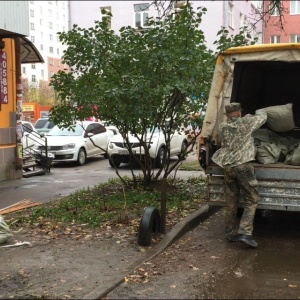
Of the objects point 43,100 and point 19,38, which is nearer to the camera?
point 19,38

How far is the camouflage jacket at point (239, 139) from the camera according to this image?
5.93 metres

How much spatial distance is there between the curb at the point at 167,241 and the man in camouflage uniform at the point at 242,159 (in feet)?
2.98

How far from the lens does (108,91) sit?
769 cm

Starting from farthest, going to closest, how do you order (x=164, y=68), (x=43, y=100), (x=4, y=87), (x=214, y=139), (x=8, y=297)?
(x=43, y=100)
(x=4, y=87)
(x=164, y=68)
(x=214, y=139)
(x=8, y=297)

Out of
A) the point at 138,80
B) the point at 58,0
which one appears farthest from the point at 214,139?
the point at 58,0

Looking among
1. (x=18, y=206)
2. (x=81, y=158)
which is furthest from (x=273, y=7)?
(x=81, y=158)

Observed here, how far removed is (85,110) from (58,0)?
327 ft

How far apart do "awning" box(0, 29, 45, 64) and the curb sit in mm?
6688

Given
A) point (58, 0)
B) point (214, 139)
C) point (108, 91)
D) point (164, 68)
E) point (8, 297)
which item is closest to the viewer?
point (8, 297)

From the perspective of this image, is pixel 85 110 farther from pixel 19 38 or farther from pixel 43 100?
pixel 43 100

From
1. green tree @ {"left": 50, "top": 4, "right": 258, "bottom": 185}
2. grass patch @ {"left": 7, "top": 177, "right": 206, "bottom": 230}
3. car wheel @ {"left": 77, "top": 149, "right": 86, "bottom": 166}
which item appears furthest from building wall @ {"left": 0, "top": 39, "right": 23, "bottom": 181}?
car wheel @ {"left": 77, "top": 149, "right": 86, "bottom": 166}

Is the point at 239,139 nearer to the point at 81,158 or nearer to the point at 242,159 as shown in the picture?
the point at 242,159

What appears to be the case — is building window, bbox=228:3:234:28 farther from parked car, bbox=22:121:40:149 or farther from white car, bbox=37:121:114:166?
parked car, bbox=22:121:40:149

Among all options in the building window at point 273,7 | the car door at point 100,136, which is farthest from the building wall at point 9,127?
the building window at point 273,7
